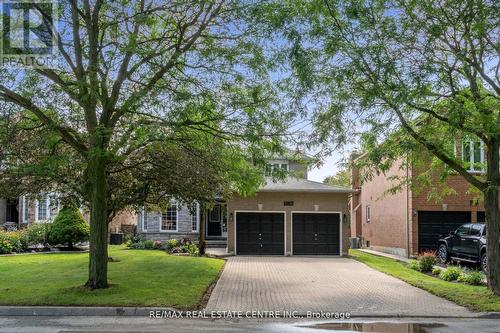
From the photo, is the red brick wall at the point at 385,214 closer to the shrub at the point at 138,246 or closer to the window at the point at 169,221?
the window at the point at 169,221

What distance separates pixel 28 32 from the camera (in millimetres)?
12883

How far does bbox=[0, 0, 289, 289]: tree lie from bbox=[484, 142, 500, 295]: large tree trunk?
5.56m

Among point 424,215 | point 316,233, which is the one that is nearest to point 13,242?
point 316,233

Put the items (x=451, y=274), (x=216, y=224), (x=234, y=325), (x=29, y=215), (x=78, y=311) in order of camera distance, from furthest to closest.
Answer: (x=216, y=224) < (x=29, y=215) < (x=451, y=274) < (x=78, y=311) < (x=234, y=325)

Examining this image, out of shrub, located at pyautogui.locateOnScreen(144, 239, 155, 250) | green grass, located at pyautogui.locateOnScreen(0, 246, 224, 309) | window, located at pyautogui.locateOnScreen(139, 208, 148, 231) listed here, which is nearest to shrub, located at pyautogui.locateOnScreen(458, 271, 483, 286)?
green grass, located at pyautogui.locateOnScreen(0, 246, 224, 309)

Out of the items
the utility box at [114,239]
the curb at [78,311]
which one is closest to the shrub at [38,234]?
the utility box at [114,239]

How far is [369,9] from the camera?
42.7 ft

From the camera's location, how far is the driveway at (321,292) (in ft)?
41.4

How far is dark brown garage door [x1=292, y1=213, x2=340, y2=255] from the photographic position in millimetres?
28875

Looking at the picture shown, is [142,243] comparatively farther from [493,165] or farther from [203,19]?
[493,165]

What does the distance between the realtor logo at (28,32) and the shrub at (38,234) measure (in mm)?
17018

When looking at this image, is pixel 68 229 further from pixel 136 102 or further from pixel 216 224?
pixel 136 102

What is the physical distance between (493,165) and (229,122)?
23.1 ft

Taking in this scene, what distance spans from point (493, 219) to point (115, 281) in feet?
34.9
